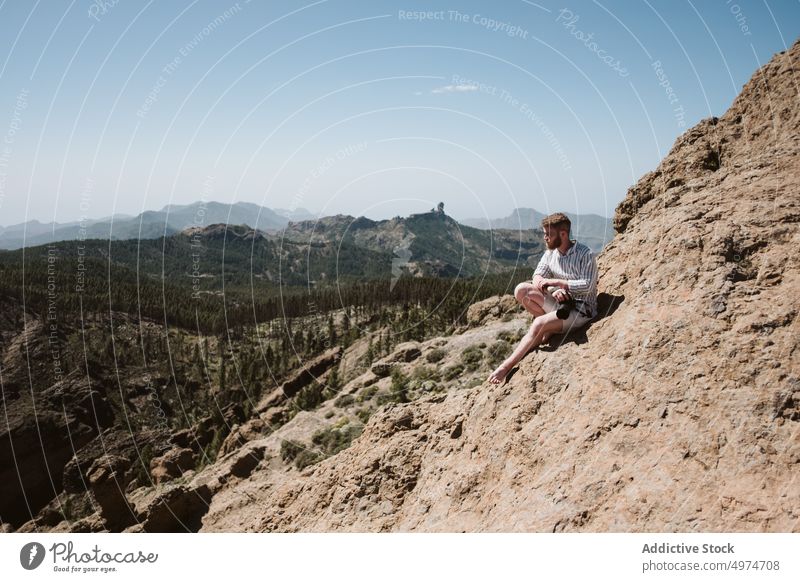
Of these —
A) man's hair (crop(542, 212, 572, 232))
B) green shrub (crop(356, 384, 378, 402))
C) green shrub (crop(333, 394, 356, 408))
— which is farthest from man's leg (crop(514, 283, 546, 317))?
green shrub (crop(333, 394, 356, 408))

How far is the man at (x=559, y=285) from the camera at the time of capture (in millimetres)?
7027

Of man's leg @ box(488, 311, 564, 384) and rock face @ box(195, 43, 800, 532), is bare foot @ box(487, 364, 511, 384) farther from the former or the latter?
rock face @ box(195, 43, 800, 532)

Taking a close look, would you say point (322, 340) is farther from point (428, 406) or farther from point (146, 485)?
point (428, 406)

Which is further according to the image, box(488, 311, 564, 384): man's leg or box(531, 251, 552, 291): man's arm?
box(531, 251, 552, 291): man's arm

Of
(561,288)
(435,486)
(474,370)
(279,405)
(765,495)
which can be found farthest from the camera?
(279,405)

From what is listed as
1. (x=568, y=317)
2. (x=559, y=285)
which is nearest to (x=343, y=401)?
(x=568, y=317)

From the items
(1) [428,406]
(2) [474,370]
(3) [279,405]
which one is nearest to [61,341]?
(3) [279,405]

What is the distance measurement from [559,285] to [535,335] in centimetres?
87

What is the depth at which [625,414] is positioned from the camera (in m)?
5.71

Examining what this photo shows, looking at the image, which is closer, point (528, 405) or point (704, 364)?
point (704, 364)

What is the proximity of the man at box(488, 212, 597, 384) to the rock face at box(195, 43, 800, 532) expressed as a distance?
275 mm

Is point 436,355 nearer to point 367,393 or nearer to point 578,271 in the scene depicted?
point 367,393

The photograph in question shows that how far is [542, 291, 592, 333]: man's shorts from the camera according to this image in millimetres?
7188
